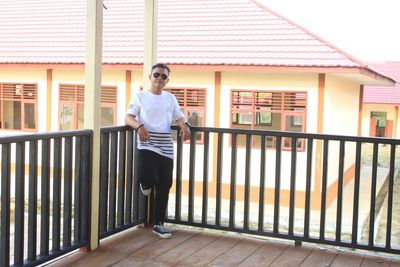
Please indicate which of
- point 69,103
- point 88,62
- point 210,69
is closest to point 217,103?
point 210,69

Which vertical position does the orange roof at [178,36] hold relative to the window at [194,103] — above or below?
above

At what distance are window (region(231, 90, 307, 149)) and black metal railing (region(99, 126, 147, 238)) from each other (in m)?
7.50

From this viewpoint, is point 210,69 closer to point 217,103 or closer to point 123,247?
point 217,103

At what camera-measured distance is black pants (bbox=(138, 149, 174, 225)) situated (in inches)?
169

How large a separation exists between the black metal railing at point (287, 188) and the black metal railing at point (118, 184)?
1.27ft

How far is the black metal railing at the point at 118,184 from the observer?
4.18 m

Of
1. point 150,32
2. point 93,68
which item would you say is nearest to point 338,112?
point 150,32

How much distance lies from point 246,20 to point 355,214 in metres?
10.1

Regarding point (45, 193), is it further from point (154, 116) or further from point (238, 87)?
point (238, 87)

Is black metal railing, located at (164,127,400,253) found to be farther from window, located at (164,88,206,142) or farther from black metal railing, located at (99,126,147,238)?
window, located at (164,88,206,142)

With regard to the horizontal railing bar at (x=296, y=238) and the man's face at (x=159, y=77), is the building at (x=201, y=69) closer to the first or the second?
the horizontal railing bar at (x=296, y=238)

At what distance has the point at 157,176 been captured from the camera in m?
4.38

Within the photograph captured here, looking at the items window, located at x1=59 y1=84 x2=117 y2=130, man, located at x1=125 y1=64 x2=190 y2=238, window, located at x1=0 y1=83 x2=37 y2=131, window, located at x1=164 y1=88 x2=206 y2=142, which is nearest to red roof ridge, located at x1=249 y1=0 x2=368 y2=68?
window, located at x1=164 y1=88 x2=206 y2=142

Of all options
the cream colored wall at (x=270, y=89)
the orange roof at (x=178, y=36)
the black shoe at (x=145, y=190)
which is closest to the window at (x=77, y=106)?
the orange roof at (x=178, y=36)
